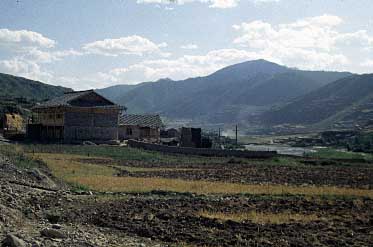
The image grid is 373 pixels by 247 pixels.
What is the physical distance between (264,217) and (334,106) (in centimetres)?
14816

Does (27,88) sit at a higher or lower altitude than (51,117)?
higher

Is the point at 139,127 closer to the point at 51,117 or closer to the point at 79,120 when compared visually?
the point at 79,120

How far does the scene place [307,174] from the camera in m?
32.8

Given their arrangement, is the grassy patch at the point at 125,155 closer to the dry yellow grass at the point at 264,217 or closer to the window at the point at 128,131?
the window at the point at 128,131

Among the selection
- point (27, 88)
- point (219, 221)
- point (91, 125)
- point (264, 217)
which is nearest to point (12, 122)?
point (91, 125)

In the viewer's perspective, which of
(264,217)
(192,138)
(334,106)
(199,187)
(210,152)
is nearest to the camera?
(264,217)

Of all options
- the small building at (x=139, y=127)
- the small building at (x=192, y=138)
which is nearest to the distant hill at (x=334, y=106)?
the small building at (x=139, y=127)

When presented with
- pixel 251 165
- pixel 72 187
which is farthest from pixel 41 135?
pixel 72 187

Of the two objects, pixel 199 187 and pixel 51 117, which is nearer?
pixel 199 187

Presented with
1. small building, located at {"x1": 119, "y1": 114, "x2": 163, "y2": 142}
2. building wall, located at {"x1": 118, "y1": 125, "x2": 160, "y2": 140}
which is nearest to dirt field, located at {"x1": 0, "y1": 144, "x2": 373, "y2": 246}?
building wall, located at {"x1": 118, "y1": 125, "x2": 160, "y2": 140}

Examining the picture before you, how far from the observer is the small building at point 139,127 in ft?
219

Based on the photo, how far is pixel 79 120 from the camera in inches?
2266

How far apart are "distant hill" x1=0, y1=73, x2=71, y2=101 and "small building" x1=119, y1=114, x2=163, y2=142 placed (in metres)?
61.4

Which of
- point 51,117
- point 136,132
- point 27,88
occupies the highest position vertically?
point 27,88
